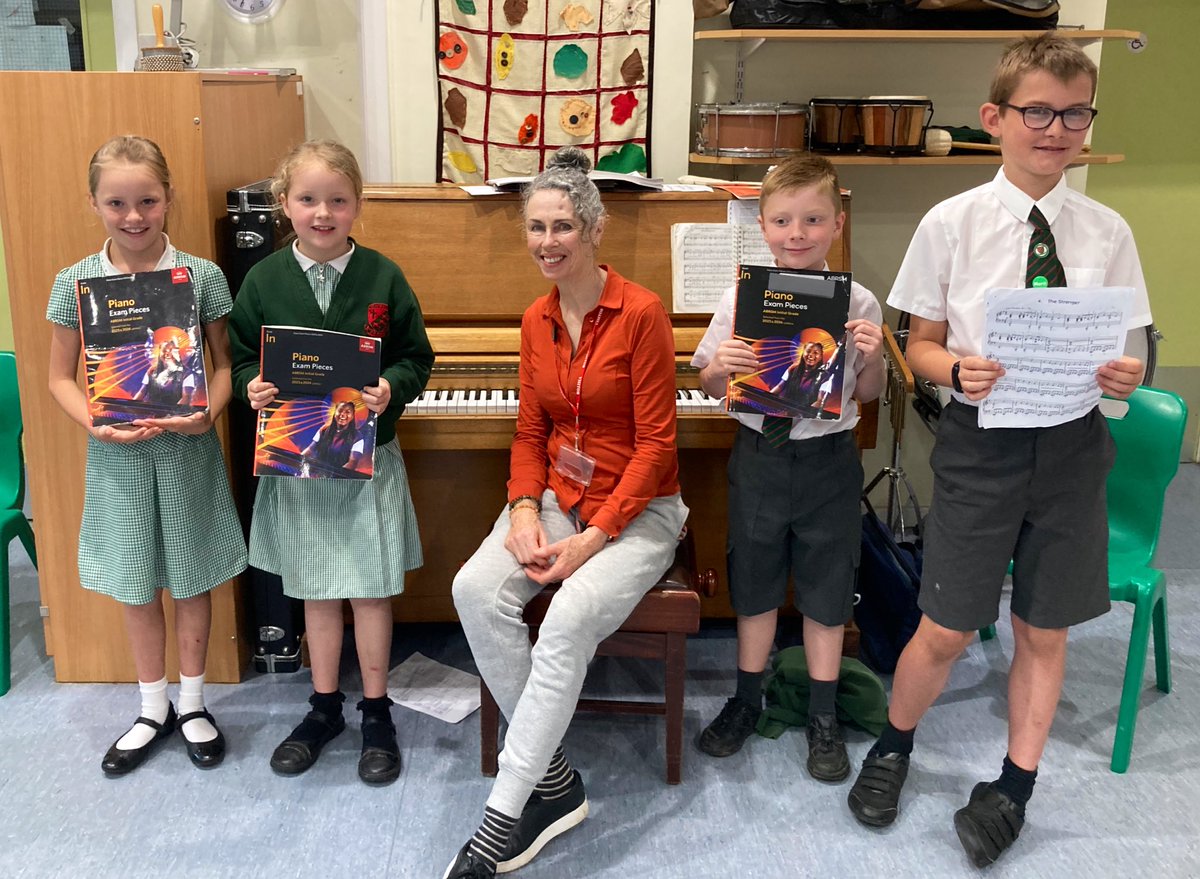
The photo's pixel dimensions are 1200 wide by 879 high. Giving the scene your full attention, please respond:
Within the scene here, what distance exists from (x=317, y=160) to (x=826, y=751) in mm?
1690

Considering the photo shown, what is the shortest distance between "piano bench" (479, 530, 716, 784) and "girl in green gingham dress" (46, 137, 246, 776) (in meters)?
0.64

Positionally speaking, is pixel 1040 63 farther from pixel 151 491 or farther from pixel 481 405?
pixel 151 491

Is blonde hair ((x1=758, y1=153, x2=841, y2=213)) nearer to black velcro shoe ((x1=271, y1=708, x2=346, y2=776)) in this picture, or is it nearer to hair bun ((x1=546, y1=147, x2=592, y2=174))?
hair bun ((x1=546, y1=147, x2=592, y2=174))

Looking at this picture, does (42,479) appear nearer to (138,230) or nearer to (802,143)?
(138,230)

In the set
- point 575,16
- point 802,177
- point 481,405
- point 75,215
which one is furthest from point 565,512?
point 575,16

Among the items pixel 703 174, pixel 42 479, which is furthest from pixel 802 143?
pixel 42 479

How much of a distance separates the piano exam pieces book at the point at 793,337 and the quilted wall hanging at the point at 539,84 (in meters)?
1.35

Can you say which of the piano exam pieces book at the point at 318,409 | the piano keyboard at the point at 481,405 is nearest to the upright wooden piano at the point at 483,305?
the piano keyboard at the point at 481,405

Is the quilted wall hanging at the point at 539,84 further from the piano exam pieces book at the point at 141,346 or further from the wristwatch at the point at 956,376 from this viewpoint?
the wristwatch at the point at 956,376

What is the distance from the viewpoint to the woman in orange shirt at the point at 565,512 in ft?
6.83

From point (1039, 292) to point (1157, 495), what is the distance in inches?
39.1

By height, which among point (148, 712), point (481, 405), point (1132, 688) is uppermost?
point (481, 405)

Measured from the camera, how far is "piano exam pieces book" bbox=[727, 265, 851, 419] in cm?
218

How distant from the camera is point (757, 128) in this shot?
3143mm
